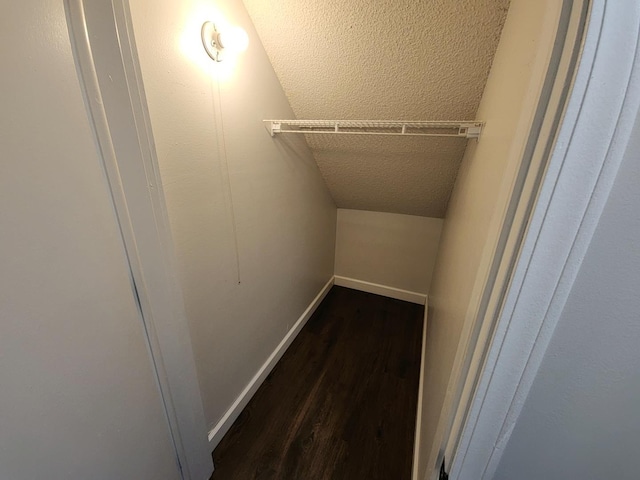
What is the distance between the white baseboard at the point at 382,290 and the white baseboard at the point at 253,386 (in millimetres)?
699

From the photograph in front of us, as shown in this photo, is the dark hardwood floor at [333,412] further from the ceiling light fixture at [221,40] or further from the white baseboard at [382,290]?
the ceiling light fixture at [221,40]

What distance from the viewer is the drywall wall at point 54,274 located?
45 centimetres

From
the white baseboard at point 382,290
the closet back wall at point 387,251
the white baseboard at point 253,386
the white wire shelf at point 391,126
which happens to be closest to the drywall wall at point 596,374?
the white wire shelf at point 391,126

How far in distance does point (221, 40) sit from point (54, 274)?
892mm

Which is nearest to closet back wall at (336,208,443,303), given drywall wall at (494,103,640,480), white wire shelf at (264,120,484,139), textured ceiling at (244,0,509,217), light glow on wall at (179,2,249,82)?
textured ceiling at (244,0,509,217)

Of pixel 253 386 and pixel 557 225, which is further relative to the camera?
pixel 253 386

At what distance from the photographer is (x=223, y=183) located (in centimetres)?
105

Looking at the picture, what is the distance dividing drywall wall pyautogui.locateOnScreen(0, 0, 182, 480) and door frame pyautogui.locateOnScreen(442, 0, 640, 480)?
2.76ft

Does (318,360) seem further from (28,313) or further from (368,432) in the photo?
(28,313)

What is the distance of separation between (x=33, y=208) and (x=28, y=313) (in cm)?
20

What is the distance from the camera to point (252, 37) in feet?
3.56

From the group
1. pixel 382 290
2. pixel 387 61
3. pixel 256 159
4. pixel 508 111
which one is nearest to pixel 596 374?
pixel 508 111

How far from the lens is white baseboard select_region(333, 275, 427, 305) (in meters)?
2.60

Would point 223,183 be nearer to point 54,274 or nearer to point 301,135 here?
point 54,274
